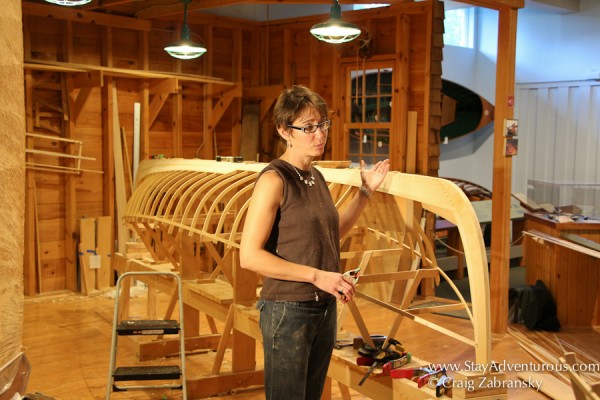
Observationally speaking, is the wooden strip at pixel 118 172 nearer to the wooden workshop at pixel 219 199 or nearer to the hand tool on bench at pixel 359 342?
the wooden workshop at pixel 219 199

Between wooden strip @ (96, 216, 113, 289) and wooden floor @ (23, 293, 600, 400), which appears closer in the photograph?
wooden floor @ (23, 293, 600, 400)

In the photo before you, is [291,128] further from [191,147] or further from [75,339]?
[191,147]

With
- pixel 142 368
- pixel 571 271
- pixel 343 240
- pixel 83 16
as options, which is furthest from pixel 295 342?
pixel 83 16

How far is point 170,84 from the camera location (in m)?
8.34

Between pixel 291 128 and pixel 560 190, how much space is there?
904cm

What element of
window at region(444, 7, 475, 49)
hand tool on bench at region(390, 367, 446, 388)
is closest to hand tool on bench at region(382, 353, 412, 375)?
hand tool on bench at region(390, 367, 446, 388)

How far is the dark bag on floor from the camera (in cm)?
667

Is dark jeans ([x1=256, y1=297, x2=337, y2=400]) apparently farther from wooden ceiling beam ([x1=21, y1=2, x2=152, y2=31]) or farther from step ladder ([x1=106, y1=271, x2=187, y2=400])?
wooden ceiling beam ([x1=21, y1=2, x2=152, y2=31])

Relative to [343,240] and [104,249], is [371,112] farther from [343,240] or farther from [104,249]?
[343,240]

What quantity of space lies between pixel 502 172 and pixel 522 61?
5.49 meters

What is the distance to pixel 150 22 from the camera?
8609 millimetres

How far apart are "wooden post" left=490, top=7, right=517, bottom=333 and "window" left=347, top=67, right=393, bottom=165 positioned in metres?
1.85

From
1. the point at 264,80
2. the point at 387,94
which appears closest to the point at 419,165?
the point at 387,94

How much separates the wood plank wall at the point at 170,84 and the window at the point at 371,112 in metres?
0.20
